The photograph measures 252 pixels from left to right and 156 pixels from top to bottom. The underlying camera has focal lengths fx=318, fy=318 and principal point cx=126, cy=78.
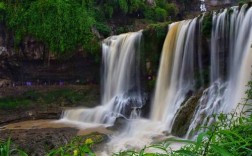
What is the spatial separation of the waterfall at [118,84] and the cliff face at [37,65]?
3.57ft

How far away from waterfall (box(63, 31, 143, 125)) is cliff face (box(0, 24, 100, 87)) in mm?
1088

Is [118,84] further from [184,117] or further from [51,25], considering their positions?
[184,117]

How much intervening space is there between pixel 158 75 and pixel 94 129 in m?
3.67

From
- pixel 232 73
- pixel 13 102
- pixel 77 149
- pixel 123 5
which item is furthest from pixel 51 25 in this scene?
pixel 77 149

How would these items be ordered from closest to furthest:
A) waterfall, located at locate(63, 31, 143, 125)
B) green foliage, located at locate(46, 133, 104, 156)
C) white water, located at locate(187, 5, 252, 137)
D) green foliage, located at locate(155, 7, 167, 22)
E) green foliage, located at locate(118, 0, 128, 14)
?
green foliage, located at locate(46, 133, 104, 156), white water, located at locate(187, 5, 252, 137), waterfall, located at locate(63, 31, 143, 125), green foliage, located at locate(118, 0, 128, 14), green foliage, located at locate(155, 7, 167, 22)

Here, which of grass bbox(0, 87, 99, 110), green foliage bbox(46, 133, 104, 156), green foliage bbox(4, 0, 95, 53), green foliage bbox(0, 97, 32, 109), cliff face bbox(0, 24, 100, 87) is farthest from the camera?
cliff face bbox(0, 24, 100, 87)

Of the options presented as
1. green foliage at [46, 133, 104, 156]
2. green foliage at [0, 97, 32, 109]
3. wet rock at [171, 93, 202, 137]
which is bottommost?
green foliage at [0, 97, 32, 109]

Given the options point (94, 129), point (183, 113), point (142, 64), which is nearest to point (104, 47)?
point (142, 64)

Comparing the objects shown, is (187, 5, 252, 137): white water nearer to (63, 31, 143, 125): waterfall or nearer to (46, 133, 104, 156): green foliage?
(63, 31, 143, 125): waterfall

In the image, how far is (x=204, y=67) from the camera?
434 inches

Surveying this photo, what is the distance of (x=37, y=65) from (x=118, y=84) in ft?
15.0

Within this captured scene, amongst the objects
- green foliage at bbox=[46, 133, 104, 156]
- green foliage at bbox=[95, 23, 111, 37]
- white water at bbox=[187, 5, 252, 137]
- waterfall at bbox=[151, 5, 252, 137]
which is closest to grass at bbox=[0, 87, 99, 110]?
green foliage at bbox=[95, 23, 111, 37]

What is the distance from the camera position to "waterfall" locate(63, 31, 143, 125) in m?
12.7

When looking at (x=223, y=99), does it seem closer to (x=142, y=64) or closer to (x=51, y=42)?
(x=142, y=64)
